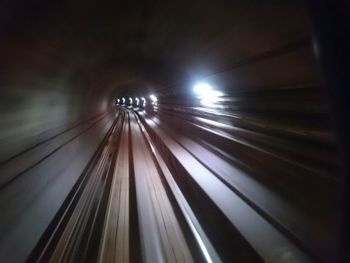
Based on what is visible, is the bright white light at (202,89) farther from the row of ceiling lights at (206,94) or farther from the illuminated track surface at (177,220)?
the illuminated track surface at (177,220)

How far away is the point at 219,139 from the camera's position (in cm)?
377

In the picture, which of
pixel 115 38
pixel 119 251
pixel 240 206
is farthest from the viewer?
pixel 115 38

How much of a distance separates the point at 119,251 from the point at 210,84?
198cm

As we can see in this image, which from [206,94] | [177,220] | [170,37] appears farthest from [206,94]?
[177,220]

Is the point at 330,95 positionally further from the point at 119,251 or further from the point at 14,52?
the point at 119,251

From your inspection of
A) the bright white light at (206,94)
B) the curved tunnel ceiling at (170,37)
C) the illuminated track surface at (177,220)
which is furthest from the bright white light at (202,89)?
the illuminated track surface at (177,220)

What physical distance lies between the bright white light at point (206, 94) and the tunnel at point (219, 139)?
3cm

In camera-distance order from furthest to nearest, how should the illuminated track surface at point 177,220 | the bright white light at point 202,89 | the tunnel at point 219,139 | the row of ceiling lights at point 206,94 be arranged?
the bright white light at point 202,89 < the row of ceiling lights at point 206,94 < the illuminated track surface at point 177,220 < the tunnel at point 219,139

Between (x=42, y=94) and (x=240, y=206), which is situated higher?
(x=42, y=94)

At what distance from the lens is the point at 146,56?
4.21 m

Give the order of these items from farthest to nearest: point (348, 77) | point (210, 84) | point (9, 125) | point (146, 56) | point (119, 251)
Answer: point (146, 56) → point (210, 84) → point (119, 251) → point (9, 125) → point (348, 77)

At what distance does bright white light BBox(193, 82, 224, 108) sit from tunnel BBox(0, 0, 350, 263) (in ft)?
0.11

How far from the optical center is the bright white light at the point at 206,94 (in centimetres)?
354

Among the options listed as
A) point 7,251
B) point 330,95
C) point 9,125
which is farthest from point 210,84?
point 330,95
